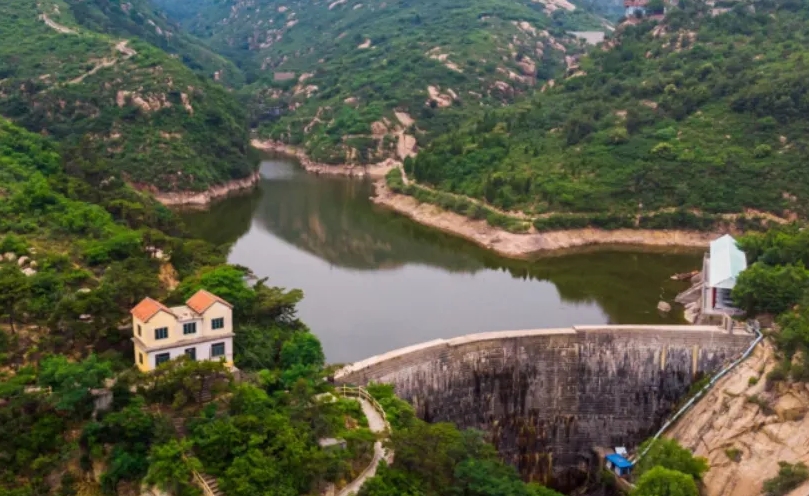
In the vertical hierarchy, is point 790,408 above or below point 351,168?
below

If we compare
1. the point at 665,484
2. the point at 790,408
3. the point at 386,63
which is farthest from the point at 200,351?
the point at 386,63

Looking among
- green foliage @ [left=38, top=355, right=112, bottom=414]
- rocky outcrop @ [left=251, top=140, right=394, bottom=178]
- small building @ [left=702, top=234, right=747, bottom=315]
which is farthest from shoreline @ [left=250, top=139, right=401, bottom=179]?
green foliage @ [left=38, top=355, right=112, bottom=414]

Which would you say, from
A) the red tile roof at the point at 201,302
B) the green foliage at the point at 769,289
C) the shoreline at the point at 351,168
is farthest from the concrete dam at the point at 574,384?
the shoreline at the point at 351,168

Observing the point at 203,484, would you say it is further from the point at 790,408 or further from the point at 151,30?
the point at 151,30

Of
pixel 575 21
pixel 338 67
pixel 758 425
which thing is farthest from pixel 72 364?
pixel 575 21

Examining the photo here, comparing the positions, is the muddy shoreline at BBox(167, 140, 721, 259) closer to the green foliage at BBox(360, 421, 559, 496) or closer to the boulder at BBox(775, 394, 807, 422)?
the boulder at BBox(775, 394, 807, 422)

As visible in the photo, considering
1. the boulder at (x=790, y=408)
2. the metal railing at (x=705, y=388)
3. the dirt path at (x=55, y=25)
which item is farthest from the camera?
the dirt path at (x=55, y=25)

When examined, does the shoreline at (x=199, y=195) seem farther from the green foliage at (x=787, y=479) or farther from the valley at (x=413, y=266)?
the green foliage at (x=787, y=479)
